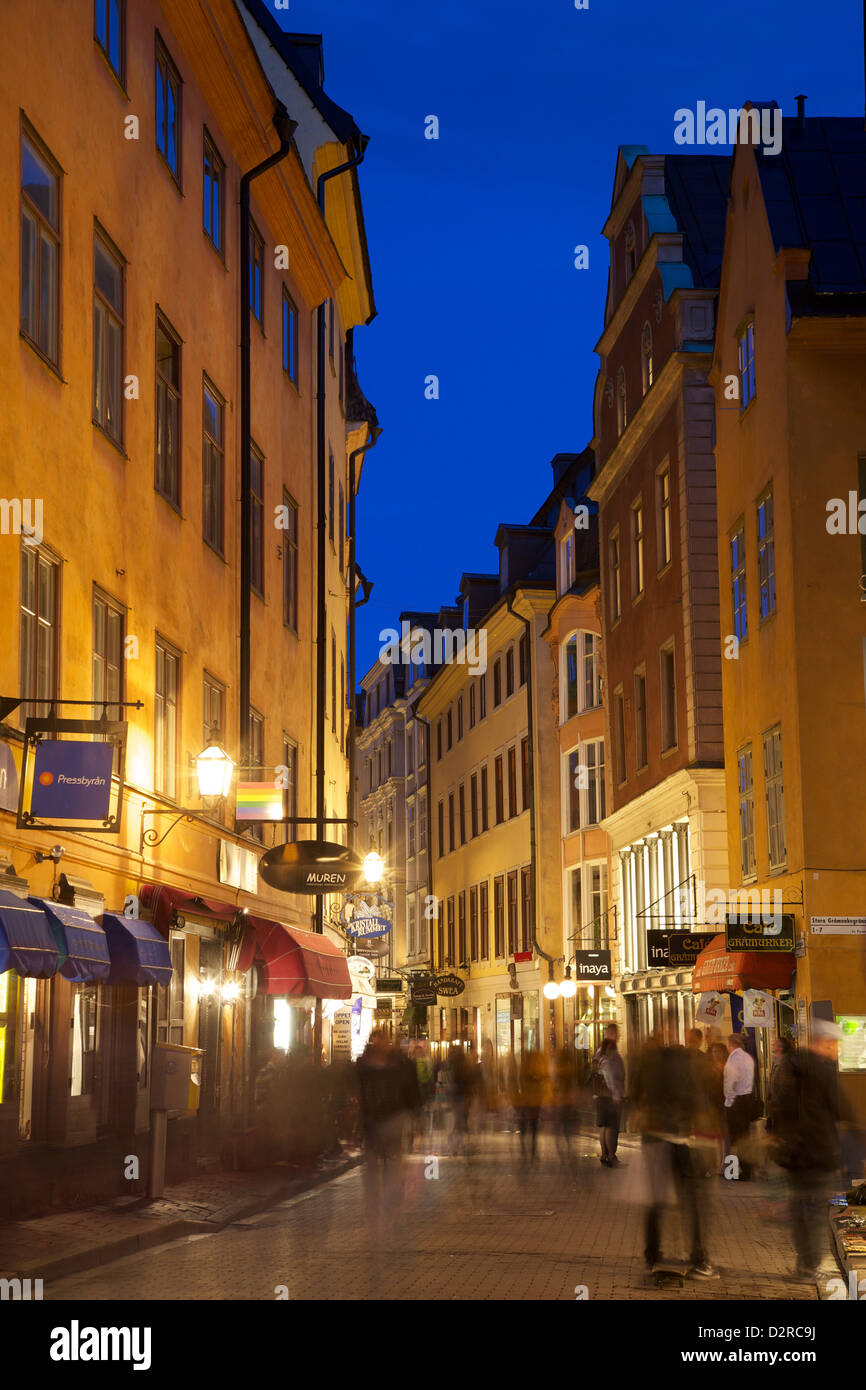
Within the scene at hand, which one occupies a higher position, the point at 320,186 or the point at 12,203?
the point at 320,186

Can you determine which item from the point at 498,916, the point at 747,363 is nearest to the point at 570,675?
the point at 498,916

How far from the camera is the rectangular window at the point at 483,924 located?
60.4 meters

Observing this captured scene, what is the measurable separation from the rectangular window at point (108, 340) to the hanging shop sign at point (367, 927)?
15.8 meters

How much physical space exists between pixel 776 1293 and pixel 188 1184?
949cm

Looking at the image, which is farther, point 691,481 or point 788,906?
point 691,481

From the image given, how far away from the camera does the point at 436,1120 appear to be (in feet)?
129

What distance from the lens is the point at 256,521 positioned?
27.9 m

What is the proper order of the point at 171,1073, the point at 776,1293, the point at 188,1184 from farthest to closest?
1. the point at 188,1184
2. the point at 171,1073
3. the point at 776,1293

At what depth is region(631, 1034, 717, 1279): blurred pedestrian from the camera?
43.8ft

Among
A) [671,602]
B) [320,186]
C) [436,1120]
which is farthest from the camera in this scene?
[436,1120]

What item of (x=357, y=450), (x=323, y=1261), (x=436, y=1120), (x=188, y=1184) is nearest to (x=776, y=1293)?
(x=323, y=1261)

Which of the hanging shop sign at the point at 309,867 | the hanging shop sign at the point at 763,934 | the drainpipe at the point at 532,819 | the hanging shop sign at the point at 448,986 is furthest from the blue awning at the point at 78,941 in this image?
the hanging shop sign at the point at 448,986

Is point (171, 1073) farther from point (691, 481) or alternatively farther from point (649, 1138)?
point (691, 481)

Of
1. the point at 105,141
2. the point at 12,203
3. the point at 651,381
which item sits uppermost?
the point at 651,381
